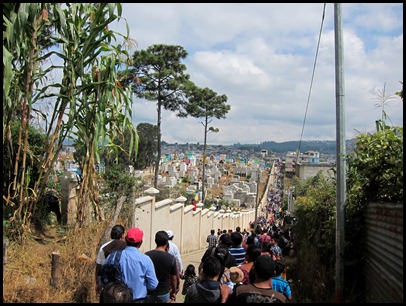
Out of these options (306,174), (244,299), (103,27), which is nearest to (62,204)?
(103,27)

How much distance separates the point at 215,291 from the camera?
156 inches

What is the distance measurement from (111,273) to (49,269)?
276 centimetres

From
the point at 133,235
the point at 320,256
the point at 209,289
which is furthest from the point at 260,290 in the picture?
the point at 320,256

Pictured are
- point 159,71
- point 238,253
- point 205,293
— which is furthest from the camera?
point 159,71

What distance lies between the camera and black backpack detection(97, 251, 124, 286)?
418 centimetres

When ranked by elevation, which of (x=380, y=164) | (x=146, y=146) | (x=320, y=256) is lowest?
(x=320, y=256)

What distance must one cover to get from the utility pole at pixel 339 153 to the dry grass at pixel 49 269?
3619 millimetres

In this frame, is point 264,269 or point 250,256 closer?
point 264,269

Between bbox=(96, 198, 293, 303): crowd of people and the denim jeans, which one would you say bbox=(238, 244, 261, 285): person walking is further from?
the denim jeans

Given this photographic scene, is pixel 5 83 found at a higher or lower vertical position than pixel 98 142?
higher

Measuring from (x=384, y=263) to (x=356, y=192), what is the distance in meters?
2.20

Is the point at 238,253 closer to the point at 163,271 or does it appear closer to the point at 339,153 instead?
the point at 163,271

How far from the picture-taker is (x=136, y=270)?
4219 millimetres

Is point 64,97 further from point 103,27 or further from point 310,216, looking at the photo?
point 310,216
